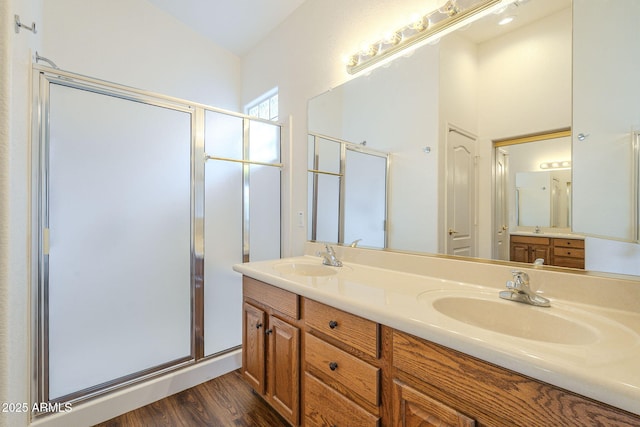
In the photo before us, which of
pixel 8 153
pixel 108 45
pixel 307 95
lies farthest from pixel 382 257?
pixel 108 45

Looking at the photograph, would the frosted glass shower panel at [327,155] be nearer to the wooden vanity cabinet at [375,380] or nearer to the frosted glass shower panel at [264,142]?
the frosted glass shower panel at [264,142]

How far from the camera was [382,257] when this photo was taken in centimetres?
152

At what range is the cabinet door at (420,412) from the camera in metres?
0.71

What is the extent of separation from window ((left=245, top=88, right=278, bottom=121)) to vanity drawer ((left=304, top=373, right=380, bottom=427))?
2.09m

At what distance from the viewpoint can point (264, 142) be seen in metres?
2.29

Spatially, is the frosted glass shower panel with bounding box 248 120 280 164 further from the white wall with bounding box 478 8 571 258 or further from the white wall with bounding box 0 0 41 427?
the white wall with bounding box 478 8 571 258

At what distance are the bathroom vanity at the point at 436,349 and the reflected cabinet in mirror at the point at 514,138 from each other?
146 mm

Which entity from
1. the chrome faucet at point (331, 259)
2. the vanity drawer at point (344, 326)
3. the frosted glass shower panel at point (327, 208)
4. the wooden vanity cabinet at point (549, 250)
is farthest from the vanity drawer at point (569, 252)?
the frosted glass shower panel at point (327, 208)

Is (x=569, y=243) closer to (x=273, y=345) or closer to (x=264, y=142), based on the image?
(x=273, y=345)

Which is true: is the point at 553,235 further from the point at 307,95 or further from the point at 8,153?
the point at 8,153

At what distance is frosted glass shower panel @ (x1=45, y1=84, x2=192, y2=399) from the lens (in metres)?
1.49

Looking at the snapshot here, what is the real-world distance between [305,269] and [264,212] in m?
0.74

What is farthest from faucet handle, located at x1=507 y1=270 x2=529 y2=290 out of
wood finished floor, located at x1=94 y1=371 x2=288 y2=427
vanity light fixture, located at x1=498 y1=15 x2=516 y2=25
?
wood finished floor, located at x1=94 y1=371 x2=288 y2=427

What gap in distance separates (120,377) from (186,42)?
106 inches
